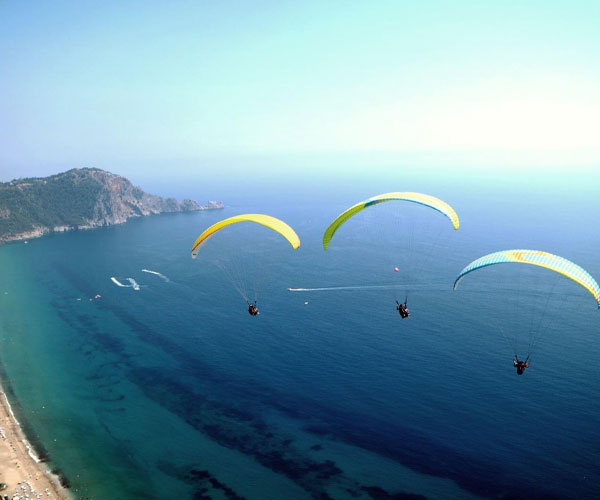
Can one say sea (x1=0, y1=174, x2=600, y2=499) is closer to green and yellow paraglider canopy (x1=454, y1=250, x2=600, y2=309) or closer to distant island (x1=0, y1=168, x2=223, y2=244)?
green and yellow paraglider canopy (x1=454, y1=250, x2=600, y2=309)

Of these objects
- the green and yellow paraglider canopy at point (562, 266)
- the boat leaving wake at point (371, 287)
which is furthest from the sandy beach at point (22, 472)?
the boat leaving wake at point (371, 287)

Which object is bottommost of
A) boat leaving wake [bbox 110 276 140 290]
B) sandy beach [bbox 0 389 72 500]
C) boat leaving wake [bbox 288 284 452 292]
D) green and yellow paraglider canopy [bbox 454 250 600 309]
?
sandy beach [bbox 0 389 72 500]

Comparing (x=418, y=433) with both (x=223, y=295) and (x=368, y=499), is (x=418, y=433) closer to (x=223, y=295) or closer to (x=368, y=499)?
(x=368, y=499)

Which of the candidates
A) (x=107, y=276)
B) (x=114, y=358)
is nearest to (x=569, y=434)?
(x=114, y=358)

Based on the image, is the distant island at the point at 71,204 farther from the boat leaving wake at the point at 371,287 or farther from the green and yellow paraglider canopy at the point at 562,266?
the green and yellow paraglider canopy at the point at 562,266

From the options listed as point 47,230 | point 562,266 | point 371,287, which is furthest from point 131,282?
point 562,266

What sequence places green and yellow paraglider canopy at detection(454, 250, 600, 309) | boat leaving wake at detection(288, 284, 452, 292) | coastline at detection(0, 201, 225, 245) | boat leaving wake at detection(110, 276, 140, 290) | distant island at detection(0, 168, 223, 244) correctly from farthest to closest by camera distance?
distant island at detection(0, 168, 223, 244), coastline at detection(0, 201, 225, 245), boat leaving wake at detection(110, 276, 140, 290), boat leaving wake at detection(288, 284, 452, 292), green and yellow paraglider canopy at detection(454, 250, 600, 309)

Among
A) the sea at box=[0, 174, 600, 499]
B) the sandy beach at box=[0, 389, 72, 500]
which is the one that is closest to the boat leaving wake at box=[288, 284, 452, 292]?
the sea at box=[0, 174, 600, 499]
